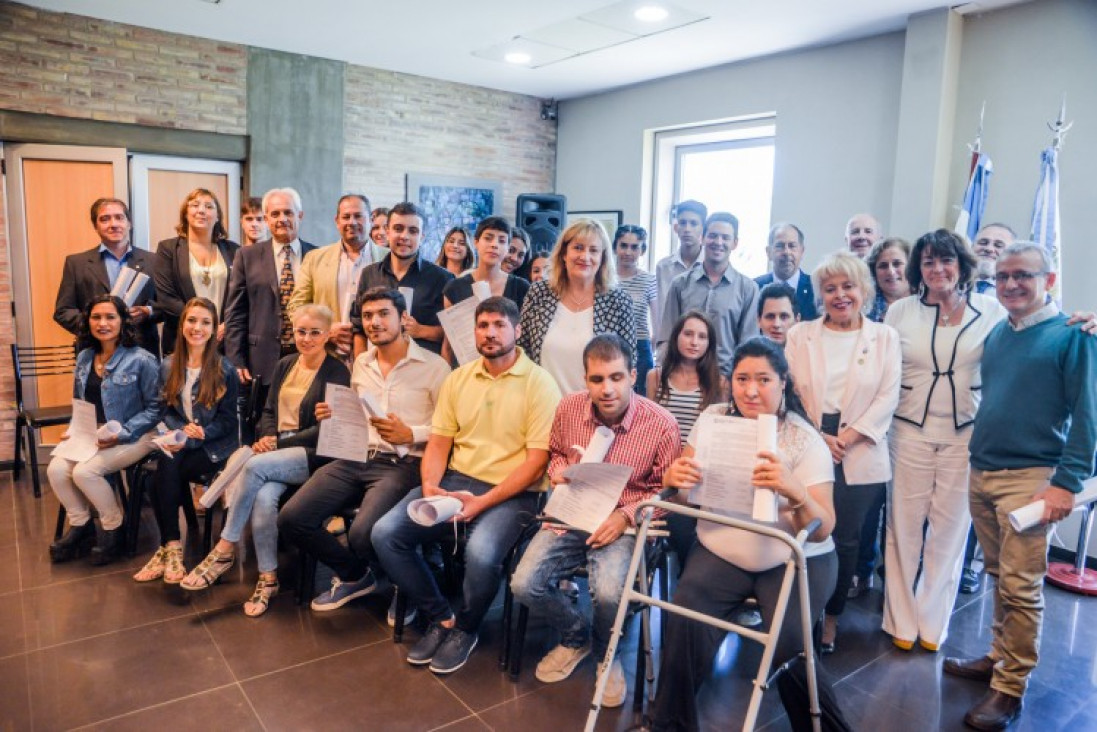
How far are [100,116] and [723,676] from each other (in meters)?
5.77

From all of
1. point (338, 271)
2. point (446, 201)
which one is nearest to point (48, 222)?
point (338, 271)

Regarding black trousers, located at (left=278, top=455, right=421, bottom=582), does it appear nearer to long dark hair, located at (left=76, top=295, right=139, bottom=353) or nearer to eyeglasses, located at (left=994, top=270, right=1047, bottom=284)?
long dark hair, located at (left=76, top=295, right=139, bottom=353)

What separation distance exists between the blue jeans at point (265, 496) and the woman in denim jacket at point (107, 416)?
754 millimetres

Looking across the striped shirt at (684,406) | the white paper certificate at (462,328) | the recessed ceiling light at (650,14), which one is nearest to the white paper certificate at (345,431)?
the white paper certificate at (462,328)

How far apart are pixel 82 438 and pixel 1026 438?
13.9 ft

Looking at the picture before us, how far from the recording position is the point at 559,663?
2.87 metres

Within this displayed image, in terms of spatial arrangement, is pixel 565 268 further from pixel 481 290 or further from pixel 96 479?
pixel 96 479

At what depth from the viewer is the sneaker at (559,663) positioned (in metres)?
2.83

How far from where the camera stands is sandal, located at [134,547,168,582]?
363 cm

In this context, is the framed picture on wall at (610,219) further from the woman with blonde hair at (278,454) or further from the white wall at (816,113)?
the woman with blonde hair at (278,454)

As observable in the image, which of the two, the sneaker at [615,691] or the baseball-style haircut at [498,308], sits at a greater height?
the baseball-style haircut at [498,308]

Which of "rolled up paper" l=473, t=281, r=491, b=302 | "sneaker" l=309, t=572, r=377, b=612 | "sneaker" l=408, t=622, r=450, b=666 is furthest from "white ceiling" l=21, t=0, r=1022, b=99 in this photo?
"sneaker" l=408, t=622, r=450, b=666

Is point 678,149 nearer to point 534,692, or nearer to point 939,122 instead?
point 939,122

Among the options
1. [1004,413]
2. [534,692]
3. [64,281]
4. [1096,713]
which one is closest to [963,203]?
[1004,413]
